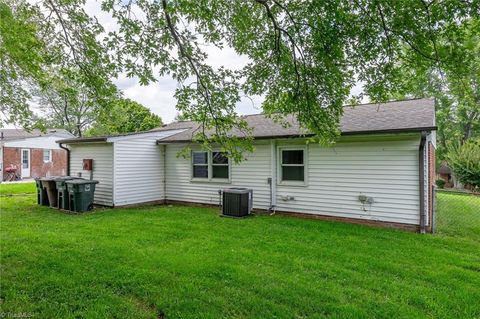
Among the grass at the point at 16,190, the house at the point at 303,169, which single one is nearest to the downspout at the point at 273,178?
the house at the point at 303,169

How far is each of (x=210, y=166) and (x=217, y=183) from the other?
69cm

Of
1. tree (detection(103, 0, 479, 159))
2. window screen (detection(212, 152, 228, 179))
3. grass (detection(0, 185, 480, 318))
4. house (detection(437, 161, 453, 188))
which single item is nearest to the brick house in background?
window screen (detection(212, 152, 228, 179))

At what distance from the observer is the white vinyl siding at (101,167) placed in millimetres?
10914

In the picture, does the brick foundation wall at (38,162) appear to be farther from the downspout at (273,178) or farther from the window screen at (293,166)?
the window screen at (293,166)

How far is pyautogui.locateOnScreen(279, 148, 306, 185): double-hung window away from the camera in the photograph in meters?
9.35

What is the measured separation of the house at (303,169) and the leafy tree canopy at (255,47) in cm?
184

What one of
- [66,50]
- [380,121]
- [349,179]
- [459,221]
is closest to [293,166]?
[349,179]

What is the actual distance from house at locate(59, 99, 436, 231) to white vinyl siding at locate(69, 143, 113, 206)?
0.12 ft

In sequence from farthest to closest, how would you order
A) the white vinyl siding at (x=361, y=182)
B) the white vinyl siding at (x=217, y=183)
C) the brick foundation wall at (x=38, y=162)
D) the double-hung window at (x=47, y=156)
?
the double-hung window at (x=47, y=156)
the brick foundation wall at (x=38, y=162)
the white vinyl siding at (x=217, y=183)
the white vinyl siding at (x=361, y=182)

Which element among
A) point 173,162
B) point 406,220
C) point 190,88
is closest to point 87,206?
point 173,162

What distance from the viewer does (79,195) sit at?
9.88 metres

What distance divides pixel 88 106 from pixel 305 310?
5.14 metres

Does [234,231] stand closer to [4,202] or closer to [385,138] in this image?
[385,138]

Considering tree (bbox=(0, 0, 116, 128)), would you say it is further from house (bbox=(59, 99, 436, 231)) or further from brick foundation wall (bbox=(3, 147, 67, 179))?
brick foundation wall (bbox=(3, 147, 67, 179))
